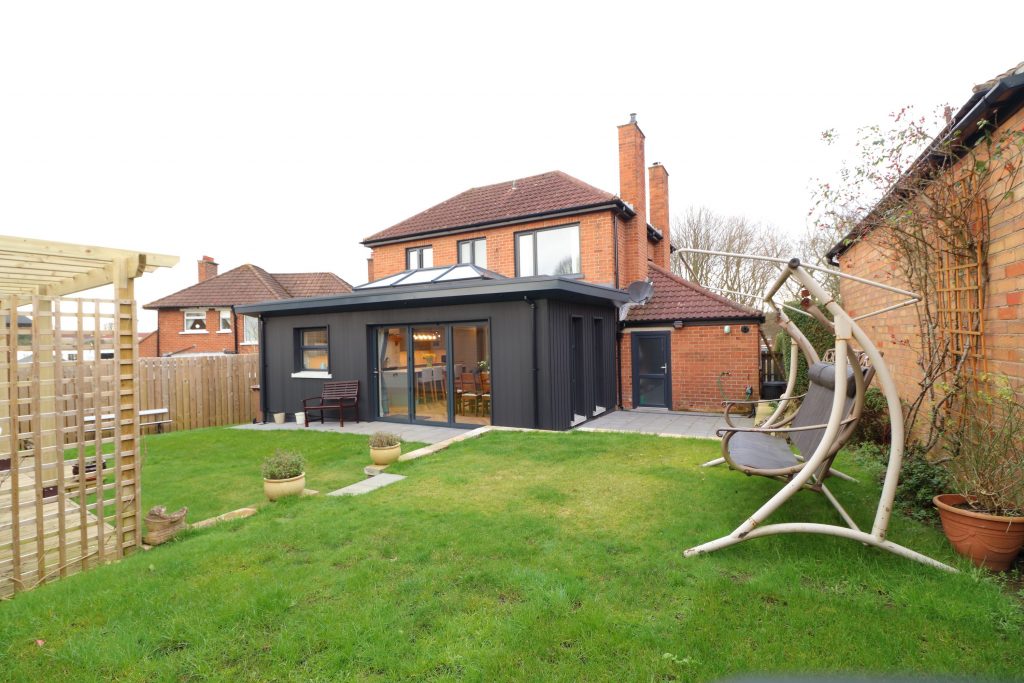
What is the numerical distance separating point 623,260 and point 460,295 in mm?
5333

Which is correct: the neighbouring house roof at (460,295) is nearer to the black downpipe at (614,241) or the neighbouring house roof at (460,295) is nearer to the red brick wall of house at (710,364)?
the black downpipe at (614,241)

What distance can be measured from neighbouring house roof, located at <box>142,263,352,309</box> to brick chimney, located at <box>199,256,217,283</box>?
196 cm

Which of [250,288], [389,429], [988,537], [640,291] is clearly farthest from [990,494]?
[250,288]

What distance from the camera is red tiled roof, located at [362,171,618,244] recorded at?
1221cm

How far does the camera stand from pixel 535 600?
269 centimetres

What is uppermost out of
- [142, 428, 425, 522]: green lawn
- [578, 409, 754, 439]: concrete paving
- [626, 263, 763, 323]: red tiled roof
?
[626, 263, 763, 323]: red tiled roof

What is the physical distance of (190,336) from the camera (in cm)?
2344

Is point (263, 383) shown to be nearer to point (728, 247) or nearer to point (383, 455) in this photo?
point (383, 455)

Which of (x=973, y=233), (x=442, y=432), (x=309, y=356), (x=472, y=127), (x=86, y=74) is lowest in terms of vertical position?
(x=442, y=432)

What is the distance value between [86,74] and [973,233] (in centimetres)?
1378

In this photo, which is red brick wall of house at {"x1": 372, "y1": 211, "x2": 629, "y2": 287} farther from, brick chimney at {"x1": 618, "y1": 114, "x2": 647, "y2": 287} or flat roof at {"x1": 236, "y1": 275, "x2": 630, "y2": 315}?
flat roof at {"x1": 236, "y1": 275, "x2": 630, "y2": 315}

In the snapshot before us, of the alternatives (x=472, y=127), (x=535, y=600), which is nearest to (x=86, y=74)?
(x=472, y=127)

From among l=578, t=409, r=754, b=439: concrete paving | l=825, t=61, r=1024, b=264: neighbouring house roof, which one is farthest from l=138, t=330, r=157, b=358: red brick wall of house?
l=825, t=61, r=1024, b=264: neighbouring house roof

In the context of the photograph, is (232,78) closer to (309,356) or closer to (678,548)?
(309,356)
